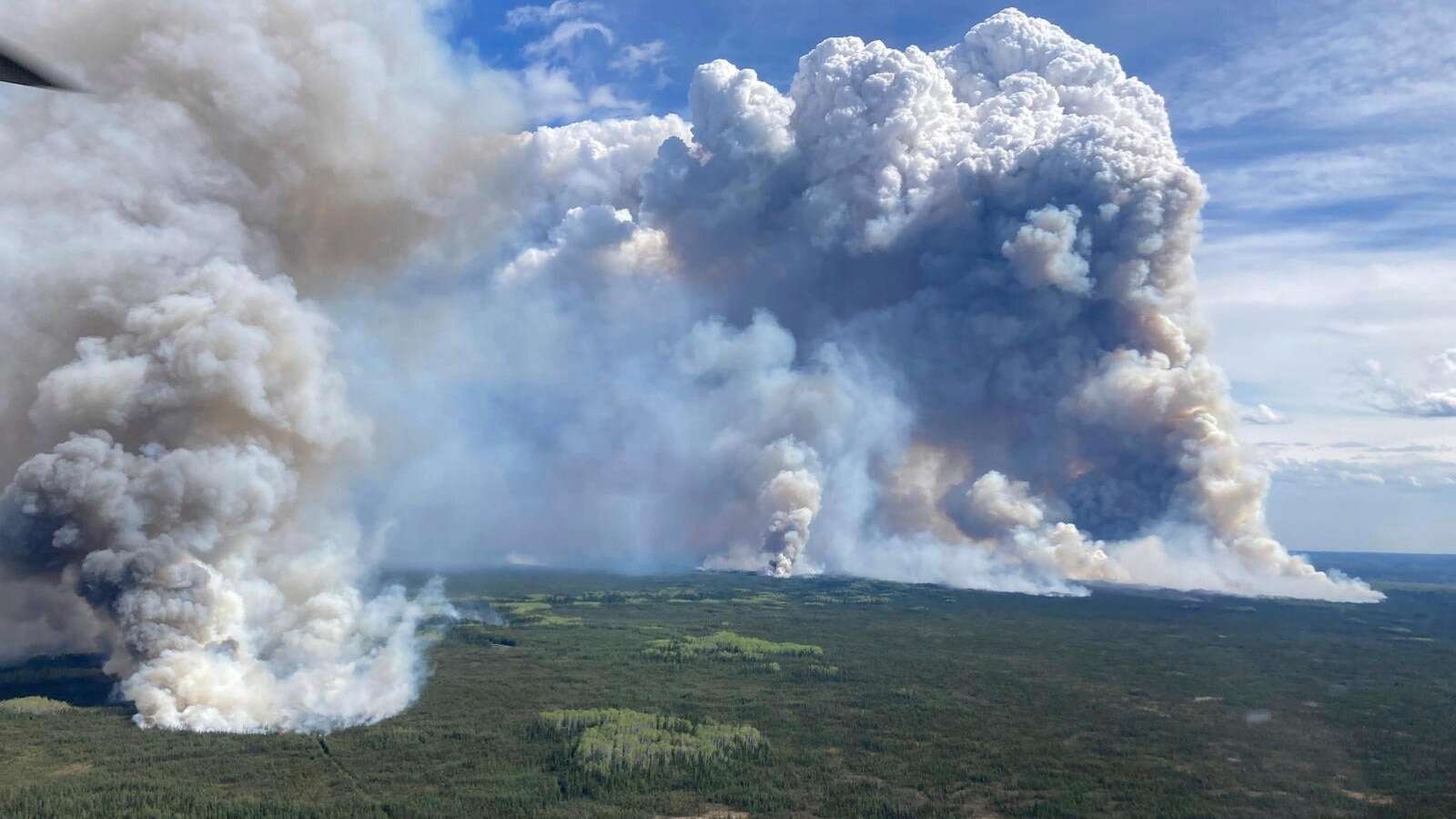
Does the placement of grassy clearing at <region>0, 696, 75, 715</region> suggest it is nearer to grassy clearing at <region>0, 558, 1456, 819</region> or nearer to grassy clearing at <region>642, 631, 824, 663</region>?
grassy clearing at <region>0, 558, 1456, 819</region>

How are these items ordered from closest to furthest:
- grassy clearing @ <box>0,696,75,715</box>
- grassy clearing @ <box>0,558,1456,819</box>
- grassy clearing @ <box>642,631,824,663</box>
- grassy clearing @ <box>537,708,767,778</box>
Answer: grassy clearing @ <box>0,558,1456,819</box>, grassy clearing @ <box>537,708,767,778</box>, grassy clearing @ <box>0,696,75,715</box>, grassy clearing @ <box>642,631,824,663</box>

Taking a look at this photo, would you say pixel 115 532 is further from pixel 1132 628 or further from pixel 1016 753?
pixel 1132 628

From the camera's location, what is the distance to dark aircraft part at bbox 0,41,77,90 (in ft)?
25.3

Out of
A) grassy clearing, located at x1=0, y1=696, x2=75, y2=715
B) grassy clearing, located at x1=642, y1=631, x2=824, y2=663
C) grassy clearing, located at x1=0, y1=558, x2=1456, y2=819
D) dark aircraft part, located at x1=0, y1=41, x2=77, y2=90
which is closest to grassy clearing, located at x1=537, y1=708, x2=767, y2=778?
grassy clearing, located at x1=0, y1=558, x2=1456, y2=819

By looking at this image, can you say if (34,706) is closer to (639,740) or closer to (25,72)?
(639,740)

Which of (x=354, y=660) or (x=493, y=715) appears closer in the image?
(x=493, y=715)

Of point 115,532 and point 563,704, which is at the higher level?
point 115,532

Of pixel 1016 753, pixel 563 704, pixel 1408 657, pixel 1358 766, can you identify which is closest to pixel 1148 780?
pixel 1016 753

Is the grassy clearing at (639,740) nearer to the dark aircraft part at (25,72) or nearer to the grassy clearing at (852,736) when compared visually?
the grassy clearing at (852,736)

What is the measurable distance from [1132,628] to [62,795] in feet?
285

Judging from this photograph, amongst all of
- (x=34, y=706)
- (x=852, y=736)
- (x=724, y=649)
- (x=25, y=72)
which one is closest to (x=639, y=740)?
(x=852, y=736)

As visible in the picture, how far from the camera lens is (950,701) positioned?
63812 millimetres

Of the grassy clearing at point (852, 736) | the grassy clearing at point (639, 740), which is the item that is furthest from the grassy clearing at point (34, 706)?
the grassy clearing at point (639, 740)

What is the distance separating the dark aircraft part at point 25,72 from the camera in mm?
7723
